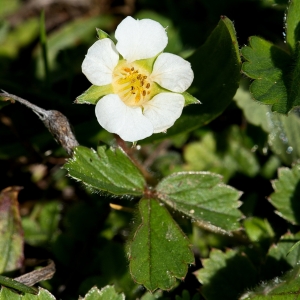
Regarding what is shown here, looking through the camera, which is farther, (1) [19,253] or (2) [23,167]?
(2) [23,167]

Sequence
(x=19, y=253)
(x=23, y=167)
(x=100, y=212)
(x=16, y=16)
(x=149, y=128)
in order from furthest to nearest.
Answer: (x=16, y=16), (x=23, y=167), (x=100, y=212), (x=19, y=253), (x=149, y=128)

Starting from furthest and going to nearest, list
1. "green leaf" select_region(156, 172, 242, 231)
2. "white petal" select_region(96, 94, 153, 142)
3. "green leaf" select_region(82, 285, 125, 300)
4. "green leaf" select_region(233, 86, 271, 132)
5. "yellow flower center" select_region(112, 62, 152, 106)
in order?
"green leaf" select_region(233, 86, 271, 132) < "green leaf" select_region(156, 172, 242, 231) < "yellow flower center" select_region(112, 62, 152, 106) < "green leaf" select_region(82, 285, 125, 300) < "white petal" select_region(96, 94, 153, 142)

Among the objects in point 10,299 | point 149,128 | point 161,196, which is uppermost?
point 149,128

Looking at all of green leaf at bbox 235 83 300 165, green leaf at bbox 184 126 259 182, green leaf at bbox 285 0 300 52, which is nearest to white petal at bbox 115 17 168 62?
green leaf at bbox 285 0 300 52

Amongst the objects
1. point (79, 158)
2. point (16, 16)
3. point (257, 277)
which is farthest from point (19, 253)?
point (16, 16)

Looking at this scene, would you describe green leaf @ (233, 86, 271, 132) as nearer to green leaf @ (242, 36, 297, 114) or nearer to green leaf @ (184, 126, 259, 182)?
green leaf @ (184, 126, 259, 182)

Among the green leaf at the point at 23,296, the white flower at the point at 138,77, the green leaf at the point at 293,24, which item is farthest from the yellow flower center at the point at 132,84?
the green leaf at the point at 23,296

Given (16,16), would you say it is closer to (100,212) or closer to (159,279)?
(100,212)
